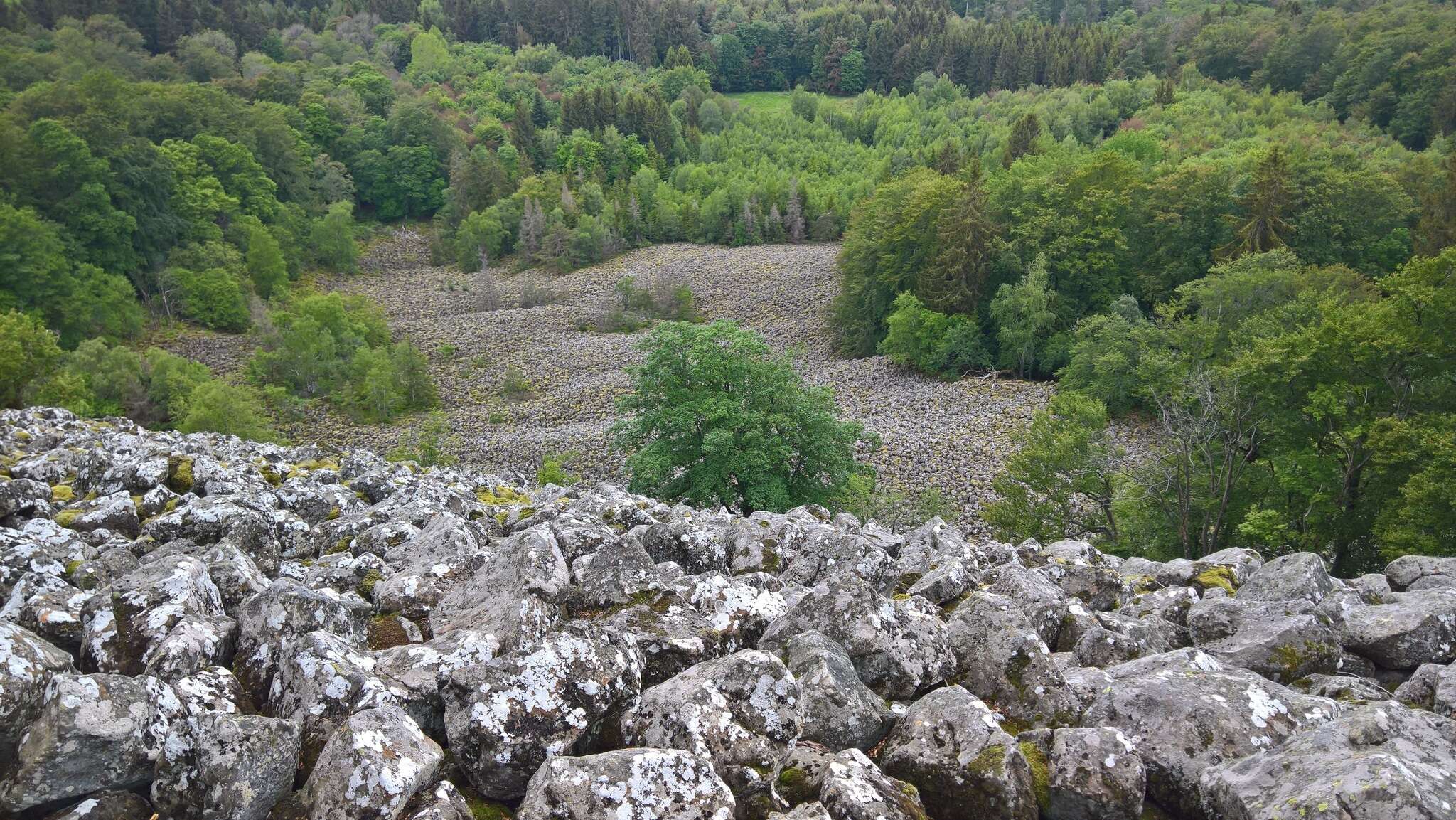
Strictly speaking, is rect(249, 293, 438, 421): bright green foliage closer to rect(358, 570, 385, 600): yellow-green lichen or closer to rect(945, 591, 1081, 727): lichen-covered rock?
rect(358, 570, 385, 600): yellow-green lichen

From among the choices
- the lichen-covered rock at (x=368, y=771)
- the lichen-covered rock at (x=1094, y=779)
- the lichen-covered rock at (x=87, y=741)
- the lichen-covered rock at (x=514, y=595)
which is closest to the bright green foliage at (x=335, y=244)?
the lichen-covered rock at (x=514, y=595)

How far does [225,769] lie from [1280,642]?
7355mm

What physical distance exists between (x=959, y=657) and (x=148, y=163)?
86499 mm

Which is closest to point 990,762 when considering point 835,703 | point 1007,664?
point 835,703

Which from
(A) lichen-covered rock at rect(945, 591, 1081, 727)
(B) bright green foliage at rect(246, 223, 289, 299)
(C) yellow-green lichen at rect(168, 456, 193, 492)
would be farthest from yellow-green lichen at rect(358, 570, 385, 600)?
(B) bright green foliage at rect(246, 223, 289, 299)

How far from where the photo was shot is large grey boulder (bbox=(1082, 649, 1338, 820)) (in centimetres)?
468

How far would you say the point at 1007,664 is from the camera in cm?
595

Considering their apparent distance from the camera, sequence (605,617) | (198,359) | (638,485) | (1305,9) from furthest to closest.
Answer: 1. (1305,9)
2. (198,359)
3. (638,485)
4. (605,617)

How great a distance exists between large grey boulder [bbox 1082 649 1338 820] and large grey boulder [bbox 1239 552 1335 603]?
3.01 metres

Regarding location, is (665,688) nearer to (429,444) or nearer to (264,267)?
(429,444)

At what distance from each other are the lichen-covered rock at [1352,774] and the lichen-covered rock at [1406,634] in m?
2.22

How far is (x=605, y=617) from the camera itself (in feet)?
19.8

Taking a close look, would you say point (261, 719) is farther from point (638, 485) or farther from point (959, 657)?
point (638, 485)

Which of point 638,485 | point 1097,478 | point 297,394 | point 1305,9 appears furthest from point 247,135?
point 1305,9
